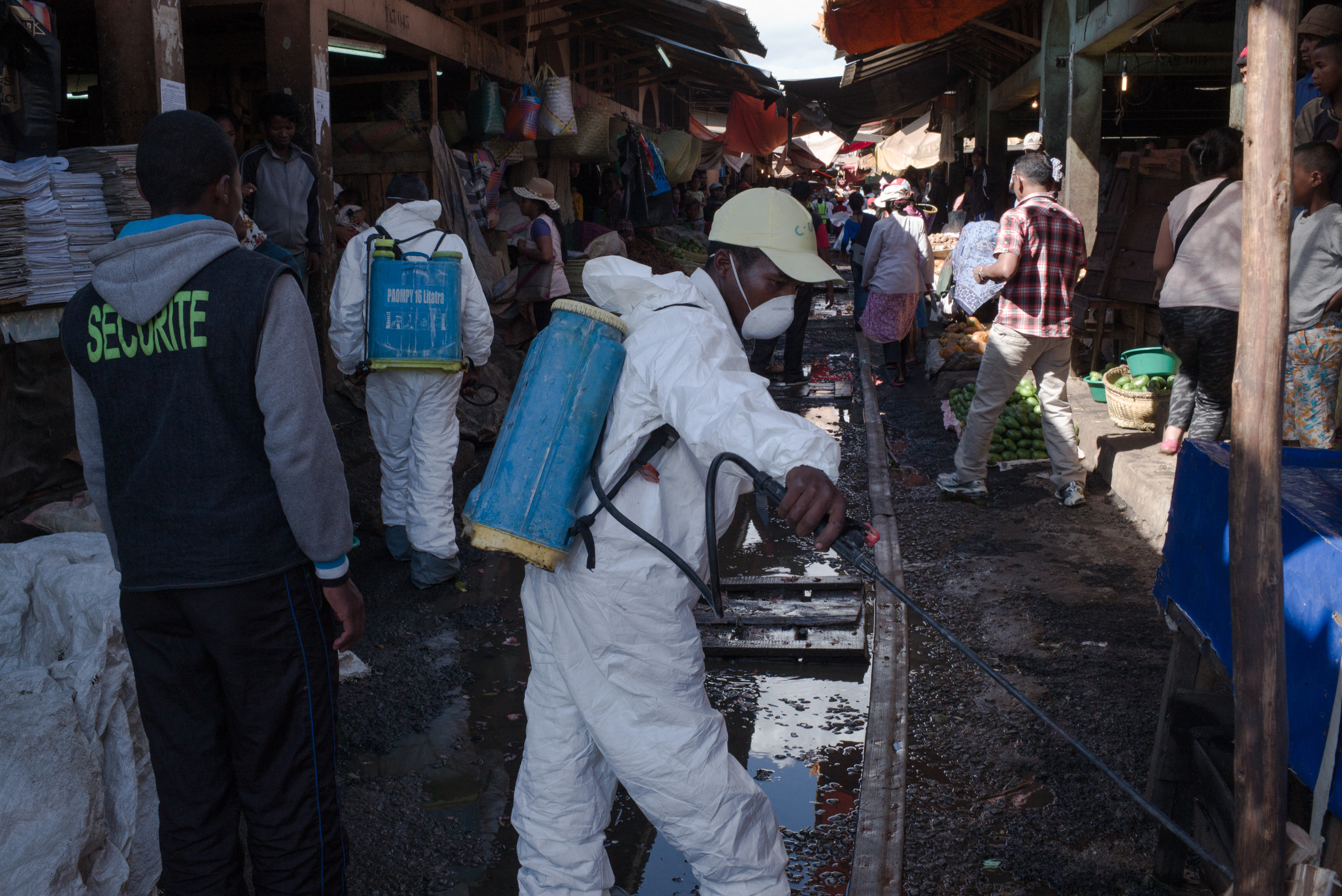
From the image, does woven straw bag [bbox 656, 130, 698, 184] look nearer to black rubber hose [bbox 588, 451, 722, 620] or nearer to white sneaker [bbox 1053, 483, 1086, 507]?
white sneaker [bbox 1053, 483, 1086, 507]

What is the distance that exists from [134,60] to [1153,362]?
6.73 m

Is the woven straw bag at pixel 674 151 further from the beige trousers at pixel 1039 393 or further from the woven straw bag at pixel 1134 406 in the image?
the beige trousers at pixel 1039 393

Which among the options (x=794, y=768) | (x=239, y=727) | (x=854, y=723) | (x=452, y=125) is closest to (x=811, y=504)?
(x=239, y=727)

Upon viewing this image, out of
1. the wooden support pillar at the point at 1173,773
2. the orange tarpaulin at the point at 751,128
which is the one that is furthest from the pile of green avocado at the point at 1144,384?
the orange tarpaulin at the point at 751,128

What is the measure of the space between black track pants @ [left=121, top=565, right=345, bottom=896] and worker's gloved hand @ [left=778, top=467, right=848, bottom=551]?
4.22 feet

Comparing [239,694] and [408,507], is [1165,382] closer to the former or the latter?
[408,507]

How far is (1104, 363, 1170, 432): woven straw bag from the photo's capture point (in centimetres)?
712

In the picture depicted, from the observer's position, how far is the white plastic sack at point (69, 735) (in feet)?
7.88

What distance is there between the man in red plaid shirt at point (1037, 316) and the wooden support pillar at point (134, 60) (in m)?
4.84

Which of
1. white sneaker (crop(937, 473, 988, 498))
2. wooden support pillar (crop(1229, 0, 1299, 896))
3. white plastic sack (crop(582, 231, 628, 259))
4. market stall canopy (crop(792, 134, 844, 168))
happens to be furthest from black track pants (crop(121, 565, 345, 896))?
market stall canopy (crop(792, 134, 844, 168))

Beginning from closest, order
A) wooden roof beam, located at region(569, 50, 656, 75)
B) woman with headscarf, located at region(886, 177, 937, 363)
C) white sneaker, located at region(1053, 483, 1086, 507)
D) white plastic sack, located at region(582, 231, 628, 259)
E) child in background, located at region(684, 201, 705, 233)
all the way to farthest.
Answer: white sneaker, located at region(1053, 483, 1086, 507) → white plastic sack, located at region(582, 231, 628, 259) → woman with headscarf, located at region(886, 177, 937, 363) → wooden roof beam, located at region(569, 50, 656, 75) → child in background, located at region(684, 201, 705, 233)

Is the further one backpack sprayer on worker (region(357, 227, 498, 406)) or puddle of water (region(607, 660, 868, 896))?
backpack sprayer on worker (region(357, 227, 498, 406))

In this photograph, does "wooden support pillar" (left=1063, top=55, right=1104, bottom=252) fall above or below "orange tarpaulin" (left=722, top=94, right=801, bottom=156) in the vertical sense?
below

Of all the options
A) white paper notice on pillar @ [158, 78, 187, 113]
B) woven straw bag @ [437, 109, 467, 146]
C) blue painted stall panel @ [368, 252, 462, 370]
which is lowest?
blue painted stall panel @ [368, 252, 462, 370]
